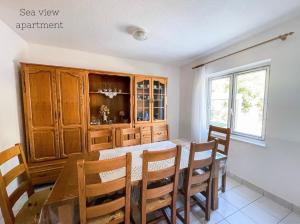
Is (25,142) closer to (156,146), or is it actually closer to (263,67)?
(156,146)

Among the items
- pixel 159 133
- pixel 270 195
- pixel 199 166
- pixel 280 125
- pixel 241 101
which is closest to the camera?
pixel 199 166

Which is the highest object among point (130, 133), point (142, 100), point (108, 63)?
point (108, 63)

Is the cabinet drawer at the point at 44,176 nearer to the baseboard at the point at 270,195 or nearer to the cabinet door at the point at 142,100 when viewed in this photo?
the cabinet door at the point at 142,100

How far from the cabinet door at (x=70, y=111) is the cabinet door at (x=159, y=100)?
4.96 ft

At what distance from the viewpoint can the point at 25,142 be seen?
2.21m

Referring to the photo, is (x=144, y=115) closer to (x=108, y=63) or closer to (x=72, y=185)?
(x=108, y=63)

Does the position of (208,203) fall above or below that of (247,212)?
above

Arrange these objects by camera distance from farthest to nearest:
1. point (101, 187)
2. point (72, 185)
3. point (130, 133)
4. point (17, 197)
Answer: point (130, 133)
point (17, 197)
point (72, 185)
point (101, 187)

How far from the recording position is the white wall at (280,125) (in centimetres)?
174

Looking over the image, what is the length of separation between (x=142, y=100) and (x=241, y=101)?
6.23ft

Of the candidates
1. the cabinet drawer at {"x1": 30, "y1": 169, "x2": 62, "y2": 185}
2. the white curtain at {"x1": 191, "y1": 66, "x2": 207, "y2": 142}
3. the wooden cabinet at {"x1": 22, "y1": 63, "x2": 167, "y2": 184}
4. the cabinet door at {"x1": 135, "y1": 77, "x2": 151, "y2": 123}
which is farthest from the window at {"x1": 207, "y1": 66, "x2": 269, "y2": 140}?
the cabinet drawer at {"x1": 30, "y1": 169, "x2": 62, "y2": 185}

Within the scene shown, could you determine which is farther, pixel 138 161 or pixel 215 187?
pixel 215 187

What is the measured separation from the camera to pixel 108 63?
3.04m

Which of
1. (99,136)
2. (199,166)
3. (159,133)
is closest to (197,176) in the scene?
(199,166)
